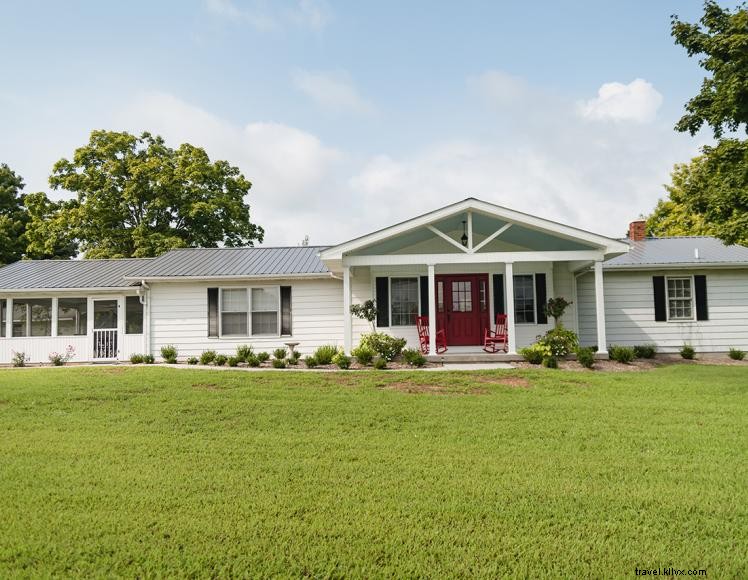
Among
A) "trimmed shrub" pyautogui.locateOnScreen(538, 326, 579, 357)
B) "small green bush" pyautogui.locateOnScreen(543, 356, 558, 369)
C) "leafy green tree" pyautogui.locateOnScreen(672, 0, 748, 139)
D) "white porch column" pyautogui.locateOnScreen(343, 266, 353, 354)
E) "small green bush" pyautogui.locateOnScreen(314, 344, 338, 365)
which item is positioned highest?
"leafy green tree" pyautogui.locateOnScreen(672, 0, 748, 139)

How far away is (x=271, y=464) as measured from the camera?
5176mm

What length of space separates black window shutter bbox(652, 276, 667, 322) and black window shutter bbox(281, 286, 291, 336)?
10.7 metres

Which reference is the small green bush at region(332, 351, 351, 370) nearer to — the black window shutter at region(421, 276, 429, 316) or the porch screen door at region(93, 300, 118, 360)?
the black window shutter at region(421, 276, 429, 316)

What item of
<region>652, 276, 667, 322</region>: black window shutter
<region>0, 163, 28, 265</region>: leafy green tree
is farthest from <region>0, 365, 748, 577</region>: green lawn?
<region>0, 163, 28, 265</region>: leafy green tree

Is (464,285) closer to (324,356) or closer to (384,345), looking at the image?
(384,345)

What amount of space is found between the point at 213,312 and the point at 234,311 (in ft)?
2.00

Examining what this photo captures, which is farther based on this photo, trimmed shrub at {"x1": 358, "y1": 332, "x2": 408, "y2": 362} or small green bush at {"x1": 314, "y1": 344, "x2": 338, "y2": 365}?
small green bush at {"x1": 314, "y1": 344, "x2": 338, "y2": 365}

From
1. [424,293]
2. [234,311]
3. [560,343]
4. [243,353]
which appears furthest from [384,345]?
[234,311]

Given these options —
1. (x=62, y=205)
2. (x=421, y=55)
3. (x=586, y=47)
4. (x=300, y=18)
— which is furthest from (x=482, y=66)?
(x=62, y=205)

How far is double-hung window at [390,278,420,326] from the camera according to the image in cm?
1502

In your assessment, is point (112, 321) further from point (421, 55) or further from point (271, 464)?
point (271, 464)

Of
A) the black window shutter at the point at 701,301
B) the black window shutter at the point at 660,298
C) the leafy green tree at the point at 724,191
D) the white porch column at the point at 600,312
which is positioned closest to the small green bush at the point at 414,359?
the white porch column at the point at 600,312

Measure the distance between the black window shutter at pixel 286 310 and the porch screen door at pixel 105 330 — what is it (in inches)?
208

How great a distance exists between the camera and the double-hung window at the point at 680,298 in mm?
15148
